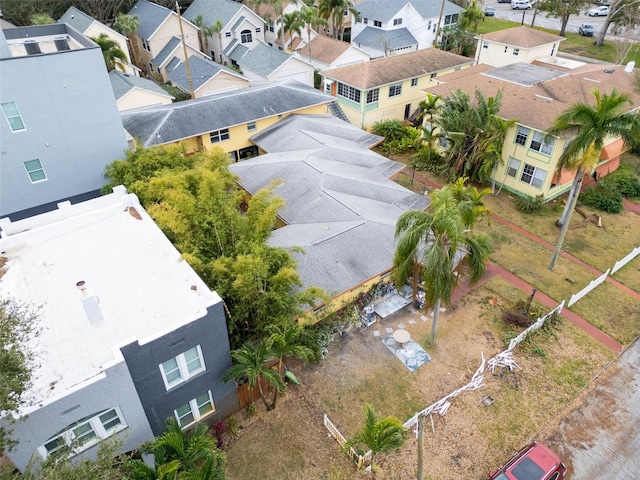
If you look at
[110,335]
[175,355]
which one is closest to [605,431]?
[175,355]

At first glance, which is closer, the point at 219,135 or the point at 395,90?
the point at 219,135

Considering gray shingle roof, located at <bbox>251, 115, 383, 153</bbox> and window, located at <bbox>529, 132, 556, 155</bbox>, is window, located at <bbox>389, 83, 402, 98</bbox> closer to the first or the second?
gray shingle roof, located at <bbox>251, 115, 383, 153</bbox>

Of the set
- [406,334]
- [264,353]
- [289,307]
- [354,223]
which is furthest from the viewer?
[354,223]

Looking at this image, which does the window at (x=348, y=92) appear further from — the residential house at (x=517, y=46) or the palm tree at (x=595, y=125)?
the palm tree at (x=595, y=125)

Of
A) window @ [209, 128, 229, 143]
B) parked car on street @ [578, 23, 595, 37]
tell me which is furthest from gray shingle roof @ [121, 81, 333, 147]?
parked car on street @ [578, 23, 595, 37]

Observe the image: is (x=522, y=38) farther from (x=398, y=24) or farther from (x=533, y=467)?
(x=533, y=467)

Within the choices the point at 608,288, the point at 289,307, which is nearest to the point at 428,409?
the point at 289,307

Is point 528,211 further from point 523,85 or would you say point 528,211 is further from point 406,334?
point 406,334
